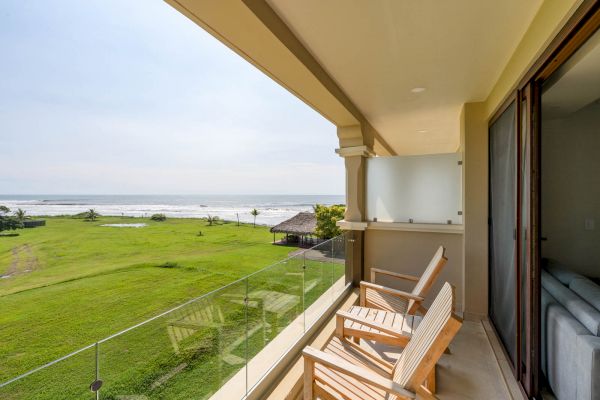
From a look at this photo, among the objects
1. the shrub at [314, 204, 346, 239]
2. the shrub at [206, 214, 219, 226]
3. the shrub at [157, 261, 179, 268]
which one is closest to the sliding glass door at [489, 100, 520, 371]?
the shrub at [314, 204, 346, 239]

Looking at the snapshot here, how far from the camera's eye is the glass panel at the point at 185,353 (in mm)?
1492

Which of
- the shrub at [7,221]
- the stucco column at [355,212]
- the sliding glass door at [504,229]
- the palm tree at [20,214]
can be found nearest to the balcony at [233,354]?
the sliding glass door at [504,229]

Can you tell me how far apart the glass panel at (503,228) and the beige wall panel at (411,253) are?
48 cm

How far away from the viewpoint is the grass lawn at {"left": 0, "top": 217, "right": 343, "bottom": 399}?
162 centimetres

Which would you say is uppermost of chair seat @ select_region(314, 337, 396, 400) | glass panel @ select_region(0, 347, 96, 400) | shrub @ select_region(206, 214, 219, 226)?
glass panel @ select_region(0, 347, 96, 400)

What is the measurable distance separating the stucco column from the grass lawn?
242 mm

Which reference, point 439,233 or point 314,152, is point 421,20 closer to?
point 439,233

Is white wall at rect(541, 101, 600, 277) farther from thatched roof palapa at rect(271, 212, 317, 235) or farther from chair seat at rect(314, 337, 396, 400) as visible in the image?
thatched roof palapa at rect(271, 212, 317, 235)

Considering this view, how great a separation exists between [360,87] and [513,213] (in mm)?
1776

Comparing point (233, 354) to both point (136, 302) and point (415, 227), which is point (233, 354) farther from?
point (136, 302)

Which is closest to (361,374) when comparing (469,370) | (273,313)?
(273,313)

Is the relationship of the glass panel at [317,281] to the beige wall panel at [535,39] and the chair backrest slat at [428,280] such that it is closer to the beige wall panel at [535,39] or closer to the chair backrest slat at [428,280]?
the chair backrest slat at [428,280]

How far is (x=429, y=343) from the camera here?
164 centimetres

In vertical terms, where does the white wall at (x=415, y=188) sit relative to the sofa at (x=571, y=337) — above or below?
above
